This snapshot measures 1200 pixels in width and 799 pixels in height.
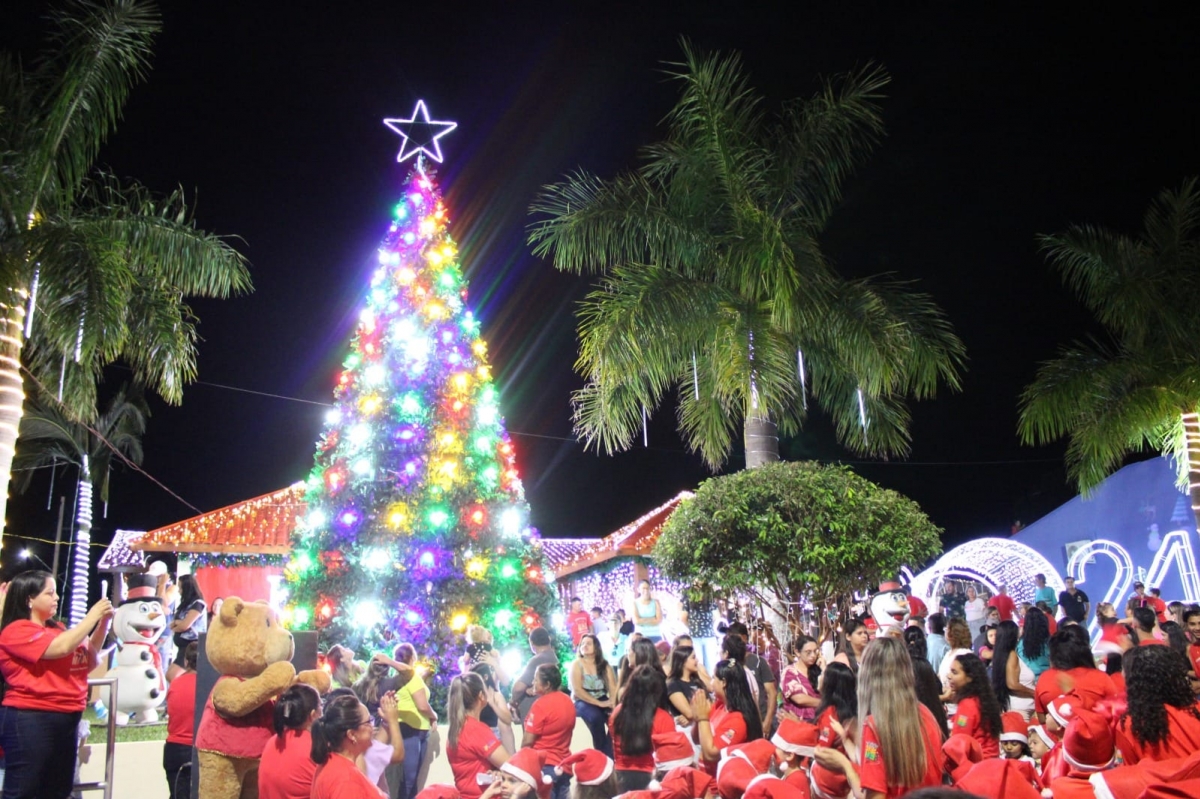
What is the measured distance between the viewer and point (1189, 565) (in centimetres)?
1845

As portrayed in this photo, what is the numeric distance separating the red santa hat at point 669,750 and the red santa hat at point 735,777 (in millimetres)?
896

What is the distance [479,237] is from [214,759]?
38.2 ft

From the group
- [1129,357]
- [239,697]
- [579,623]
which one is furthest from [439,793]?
[1129,357]

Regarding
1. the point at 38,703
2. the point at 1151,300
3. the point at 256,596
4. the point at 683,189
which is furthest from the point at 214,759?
the point at 256,596

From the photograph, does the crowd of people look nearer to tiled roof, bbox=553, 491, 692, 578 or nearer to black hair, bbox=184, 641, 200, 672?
black hair, bbox=184, 641, 200, 672

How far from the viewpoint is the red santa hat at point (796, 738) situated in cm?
519

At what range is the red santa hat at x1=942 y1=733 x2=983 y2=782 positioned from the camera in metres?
5.02

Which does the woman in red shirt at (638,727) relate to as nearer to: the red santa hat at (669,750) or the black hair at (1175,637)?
the red santa hat at (669,750)

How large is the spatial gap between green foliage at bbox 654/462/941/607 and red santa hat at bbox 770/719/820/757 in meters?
5.51

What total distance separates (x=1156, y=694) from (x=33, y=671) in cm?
590

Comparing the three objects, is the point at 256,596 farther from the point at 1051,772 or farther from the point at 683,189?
the point at 1051,772

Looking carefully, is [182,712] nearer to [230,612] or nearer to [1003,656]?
[230,612]

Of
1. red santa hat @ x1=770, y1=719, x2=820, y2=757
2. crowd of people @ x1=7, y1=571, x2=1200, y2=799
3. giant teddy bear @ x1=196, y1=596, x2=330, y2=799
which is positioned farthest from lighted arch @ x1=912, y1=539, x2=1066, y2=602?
giant teddy bear @ x1=196, y1=596, x2=330, y2=799

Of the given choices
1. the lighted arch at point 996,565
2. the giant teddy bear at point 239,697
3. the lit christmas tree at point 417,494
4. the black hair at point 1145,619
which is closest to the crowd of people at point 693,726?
the giant teddy bear at point 239,697
